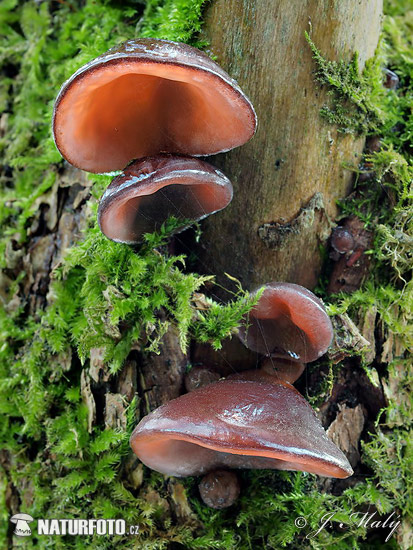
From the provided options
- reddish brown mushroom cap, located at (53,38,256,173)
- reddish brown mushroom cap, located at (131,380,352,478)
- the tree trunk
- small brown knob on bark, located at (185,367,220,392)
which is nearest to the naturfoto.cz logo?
reddish brown mushroom cap, located at (131,380,352,478)

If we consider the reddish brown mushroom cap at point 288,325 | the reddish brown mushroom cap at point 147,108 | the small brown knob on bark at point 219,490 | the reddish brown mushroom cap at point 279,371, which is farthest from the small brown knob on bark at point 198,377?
the reddish brown mushroom cap at point 147,108

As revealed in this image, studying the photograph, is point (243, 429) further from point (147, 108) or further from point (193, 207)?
point (147, 108)

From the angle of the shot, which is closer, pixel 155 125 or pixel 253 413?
pixel 253 413

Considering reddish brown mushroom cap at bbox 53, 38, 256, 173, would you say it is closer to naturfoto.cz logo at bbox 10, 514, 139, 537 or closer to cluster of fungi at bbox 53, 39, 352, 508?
cluster of fungi at bbox 53, 39, 352, 508

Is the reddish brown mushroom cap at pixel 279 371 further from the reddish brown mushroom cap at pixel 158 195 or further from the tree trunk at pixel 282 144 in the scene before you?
the reddish brown mushroom cap at pixel 158 195

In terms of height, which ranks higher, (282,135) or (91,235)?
(282,135)

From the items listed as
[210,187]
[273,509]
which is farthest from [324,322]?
[273,509]

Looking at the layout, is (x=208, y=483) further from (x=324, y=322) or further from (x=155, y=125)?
(x=155, y=125)
